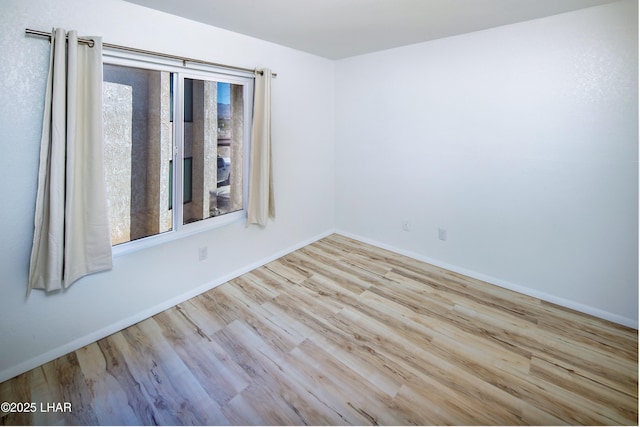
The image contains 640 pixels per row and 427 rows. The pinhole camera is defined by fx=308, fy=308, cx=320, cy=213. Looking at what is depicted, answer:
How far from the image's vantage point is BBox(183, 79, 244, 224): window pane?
267 cm

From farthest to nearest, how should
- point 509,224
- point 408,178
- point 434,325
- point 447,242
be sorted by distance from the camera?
point 408,178
point 447,242
point 509,224
point 434,325

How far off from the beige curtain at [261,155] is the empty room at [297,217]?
0.07 feet

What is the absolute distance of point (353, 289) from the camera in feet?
9.48

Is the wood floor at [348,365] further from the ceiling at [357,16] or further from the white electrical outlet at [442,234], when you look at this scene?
the ceiling at [357,16]

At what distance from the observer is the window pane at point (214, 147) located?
8.76 feet

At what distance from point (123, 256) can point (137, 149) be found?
806 millimetres

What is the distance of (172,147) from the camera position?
2.49 metres

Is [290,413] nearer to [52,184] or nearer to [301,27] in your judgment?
[52,184]

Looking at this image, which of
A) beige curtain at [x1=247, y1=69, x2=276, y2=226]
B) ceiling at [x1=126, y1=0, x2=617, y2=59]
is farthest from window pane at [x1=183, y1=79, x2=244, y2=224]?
ceiling at [x1=126, y1=0, x2=617, y2=59]

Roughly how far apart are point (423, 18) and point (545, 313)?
2.57m

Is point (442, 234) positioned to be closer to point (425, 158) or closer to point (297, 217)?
point (425, 158)

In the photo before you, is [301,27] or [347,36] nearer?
[301,27]

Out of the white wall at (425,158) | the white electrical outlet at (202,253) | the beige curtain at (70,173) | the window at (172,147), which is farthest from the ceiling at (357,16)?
the white electrical outlet at (202,253)

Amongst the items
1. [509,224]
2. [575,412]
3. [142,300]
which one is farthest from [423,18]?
[142,300]
